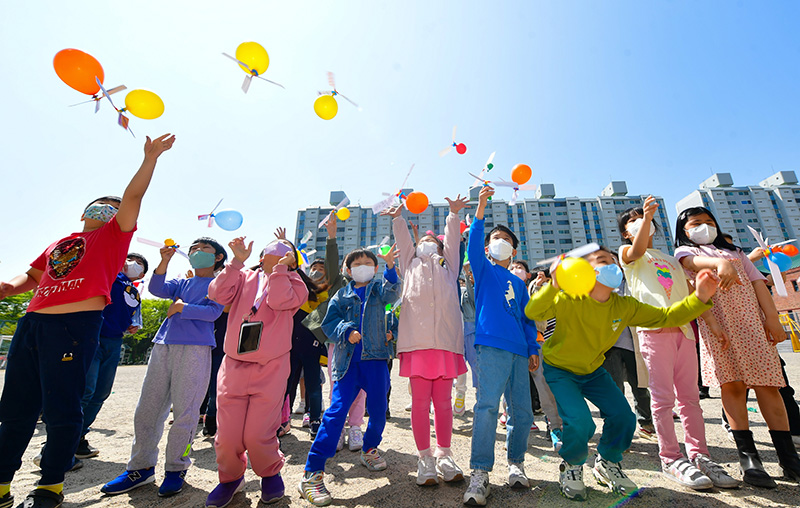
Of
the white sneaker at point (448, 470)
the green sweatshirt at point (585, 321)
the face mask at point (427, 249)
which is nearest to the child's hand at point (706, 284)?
the green sweatshirt at point (585, 321)

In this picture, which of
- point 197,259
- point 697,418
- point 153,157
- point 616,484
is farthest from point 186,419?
point 697,418

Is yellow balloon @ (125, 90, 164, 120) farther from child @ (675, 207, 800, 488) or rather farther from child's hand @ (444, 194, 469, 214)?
child @ (675, 207, 800, 488)

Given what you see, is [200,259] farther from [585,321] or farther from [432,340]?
[585,321]

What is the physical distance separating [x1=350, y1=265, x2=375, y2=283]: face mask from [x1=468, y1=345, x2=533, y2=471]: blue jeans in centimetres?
126

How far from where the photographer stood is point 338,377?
10.2 feet

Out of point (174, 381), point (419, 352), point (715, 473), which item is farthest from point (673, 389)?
point (174, 381)

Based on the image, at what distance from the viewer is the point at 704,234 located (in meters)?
3.35

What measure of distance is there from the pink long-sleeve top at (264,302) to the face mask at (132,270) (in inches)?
106

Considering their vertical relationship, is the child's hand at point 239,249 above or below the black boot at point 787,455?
above

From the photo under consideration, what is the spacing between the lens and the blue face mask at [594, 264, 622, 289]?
9.05ft

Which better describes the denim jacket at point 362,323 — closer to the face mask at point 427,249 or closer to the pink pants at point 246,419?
the face mask at point 427,249

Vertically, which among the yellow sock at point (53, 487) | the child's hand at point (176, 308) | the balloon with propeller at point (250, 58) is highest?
the balloon with propeller at point (250, 58)

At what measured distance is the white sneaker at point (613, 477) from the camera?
259 centimetres

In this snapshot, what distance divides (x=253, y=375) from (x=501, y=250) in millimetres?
2275
